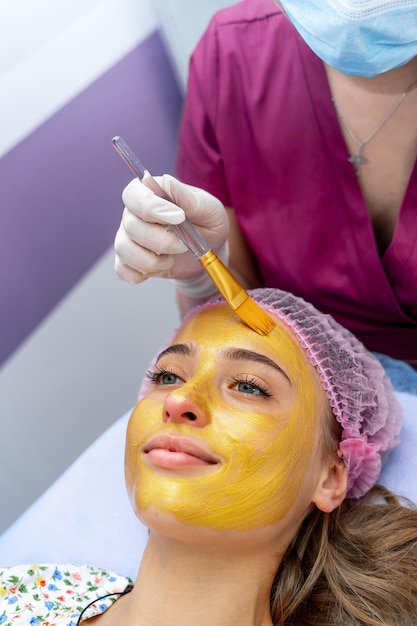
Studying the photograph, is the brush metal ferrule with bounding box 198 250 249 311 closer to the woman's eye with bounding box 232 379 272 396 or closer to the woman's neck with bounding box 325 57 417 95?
the woman's eye with bounding box 232 379 272 396

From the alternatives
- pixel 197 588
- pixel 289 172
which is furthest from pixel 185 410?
pixel 289 172

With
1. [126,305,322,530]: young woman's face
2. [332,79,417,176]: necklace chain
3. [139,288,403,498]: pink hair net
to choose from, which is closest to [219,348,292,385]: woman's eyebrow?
[126,305,322,530]: young woman's face

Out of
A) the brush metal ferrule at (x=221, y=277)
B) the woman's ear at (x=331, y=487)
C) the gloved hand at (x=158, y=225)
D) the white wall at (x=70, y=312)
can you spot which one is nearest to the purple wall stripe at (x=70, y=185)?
the white wall at (x=70, y=312)

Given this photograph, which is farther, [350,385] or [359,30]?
[350,385]

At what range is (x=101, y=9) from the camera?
1776mm

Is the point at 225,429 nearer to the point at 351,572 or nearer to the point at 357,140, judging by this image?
the point at 351,572

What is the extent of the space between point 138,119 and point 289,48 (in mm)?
616

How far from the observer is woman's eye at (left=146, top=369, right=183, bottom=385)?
1.26m

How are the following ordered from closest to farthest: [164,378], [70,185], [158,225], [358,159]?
[158,225] → [164,378] → [358,159] → [70,185]

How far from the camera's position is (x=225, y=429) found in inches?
44.3

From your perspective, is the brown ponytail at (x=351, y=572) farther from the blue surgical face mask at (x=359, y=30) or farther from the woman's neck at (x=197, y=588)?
the blue surgical face mask at (x=359, y=30)

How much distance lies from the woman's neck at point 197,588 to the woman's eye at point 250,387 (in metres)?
0.27

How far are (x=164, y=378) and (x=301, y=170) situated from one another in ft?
1.75

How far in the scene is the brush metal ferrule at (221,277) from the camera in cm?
116
